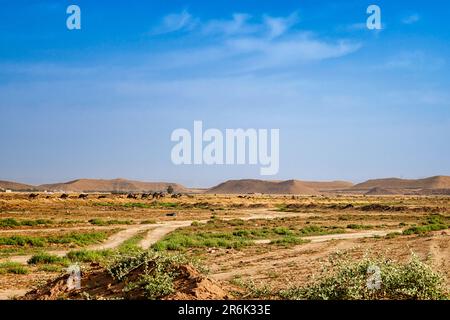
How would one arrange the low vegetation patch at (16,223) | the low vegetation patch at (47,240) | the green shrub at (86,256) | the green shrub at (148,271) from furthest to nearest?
the low vegetation patch at (16,223), the low vegetation patch at (47,240), the green shrub at (86,256), the green shrub at (148,271)

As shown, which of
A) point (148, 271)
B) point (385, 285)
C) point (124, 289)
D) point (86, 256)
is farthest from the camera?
point (86, 256)

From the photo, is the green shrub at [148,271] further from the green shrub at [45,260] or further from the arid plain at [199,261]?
the green shrub at [45,260]

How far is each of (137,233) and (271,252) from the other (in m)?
14.8

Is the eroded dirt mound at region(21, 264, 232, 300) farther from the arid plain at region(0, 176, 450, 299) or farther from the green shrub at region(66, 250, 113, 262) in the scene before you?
the green shrub at region(66, 250, 113, 262)

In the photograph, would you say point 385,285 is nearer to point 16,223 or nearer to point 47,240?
point 47,240

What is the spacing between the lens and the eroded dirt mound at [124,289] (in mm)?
10180

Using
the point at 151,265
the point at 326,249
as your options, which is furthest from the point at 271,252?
the point at 151,265

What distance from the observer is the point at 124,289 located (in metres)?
11.0

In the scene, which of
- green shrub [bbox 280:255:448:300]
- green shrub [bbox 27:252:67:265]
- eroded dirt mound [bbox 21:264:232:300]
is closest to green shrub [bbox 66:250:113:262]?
green shrub [bbox 27:252:67:265]

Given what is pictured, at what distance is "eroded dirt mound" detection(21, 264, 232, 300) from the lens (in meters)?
10.2

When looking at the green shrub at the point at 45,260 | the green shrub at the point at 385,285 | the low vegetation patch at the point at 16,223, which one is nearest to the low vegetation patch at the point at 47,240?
the green shrub at the point at 45,260

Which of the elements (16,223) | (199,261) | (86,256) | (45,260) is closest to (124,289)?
(199,261)
